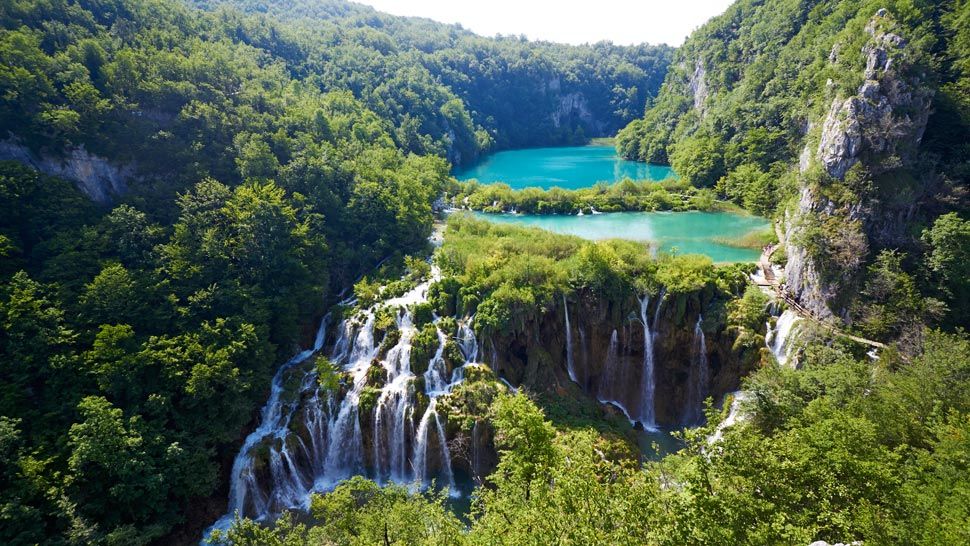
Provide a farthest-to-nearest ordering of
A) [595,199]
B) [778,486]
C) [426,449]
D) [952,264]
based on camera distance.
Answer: [595,199], [426,449], [952,264], [778,486]

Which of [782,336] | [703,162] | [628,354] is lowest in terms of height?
[628,354]

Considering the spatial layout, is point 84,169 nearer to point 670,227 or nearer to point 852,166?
point 670,227

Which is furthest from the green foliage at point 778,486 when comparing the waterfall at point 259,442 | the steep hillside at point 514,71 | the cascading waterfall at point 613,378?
the steep hillside at point 514,71

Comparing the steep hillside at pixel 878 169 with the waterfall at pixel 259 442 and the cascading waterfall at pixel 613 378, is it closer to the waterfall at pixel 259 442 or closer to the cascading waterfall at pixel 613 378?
the cascading waterfall at pixel 613 378

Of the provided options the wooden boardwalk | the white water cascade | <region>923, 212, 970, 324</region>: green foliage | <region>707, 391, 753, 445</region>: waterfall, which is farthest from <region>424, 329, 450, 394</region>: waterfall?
<region>923, 212, 970, 324</region>: green foliage

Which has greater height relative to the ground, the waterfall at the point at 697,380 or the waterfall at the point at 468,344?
the waterfall at the point at 468,344

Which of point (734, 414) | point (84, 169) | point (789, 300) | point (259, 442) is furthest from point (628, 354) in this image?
point (84, 169)
